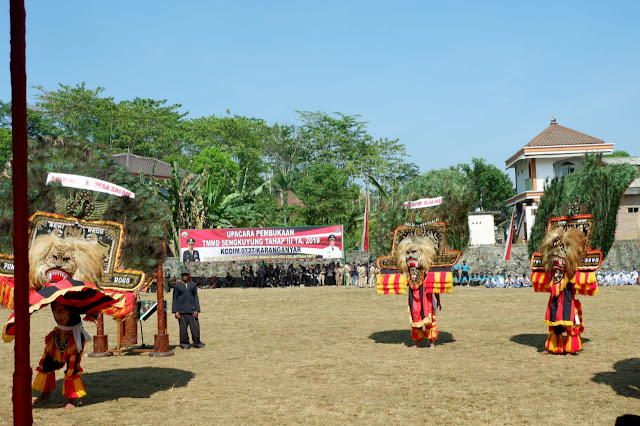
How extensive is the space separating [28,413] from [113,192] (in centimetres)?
589

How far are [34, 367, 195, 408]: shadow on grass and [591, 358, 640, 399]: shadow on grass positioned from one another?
6.72 m

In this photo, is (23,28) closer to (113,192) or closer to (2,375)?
(113,192)

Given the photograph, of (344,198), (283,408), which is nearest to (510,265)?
(344,198)

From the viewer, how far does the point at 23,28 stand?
4.02m

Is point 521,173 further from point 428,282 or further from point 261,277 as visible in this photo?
point 428,282

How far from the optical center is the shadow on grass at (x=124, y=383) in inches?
369

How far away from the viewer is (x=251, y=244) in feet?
114

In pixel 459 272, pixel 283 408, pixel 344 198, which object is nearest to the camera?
pixel 283 408

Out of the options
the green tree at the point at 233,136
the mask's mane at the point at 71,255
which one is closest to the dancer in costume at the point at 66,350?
the mask's mane at the point at 71,255

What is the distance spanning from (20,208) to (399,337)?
12.6 metres

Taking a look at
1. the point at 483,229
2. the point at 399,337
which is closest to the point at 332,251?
the point at 483,229

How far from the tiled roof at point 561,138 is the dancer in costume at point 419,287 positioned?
34.0 m

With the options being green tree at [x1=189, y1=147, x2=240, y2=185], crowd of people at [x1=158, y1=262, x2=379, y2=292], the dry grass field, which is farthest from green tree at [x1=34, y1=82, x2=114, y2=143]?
the dry grass field

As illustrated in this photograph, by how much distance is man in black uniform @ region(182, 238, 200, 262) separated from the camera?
34344 mm
